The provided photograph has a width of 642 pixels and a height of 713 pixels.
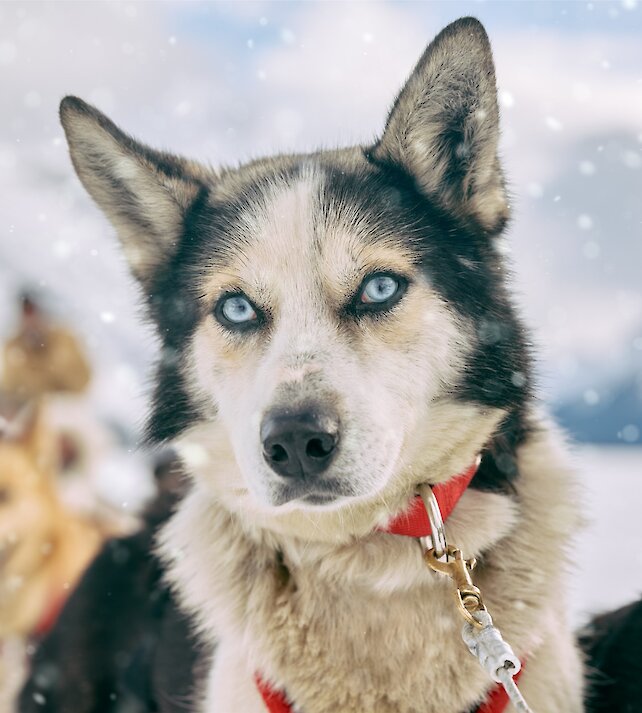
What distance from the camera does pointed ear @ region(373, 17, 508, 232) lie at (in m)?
1.71

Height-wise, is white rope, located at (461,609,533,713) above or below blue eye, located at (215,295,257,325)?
below

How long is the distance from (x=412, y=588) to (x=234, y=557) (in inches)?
18.5

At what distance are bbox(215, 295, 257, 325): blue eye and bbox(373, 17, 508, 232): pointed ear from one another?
0.56 metres

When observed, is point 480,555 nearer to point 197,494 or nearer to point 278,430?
point 278,430

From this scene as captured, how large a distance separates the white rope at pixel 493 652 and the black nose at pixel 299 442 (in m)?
0.45

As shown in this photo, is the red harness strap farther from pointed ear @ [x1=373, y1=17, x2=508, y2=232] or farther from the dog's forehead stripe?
pointed ear @ [x1=373, y1=17, x2=508, y2=232]

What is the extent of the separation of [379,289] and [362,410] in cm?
36

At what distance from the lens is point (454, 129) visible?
1851 millimetres

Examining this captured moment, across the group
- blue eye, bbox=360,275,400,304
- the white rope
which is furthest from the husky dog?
the white rope

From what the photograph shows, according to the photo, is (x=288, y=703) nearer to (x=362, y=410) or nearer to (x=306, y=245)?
(x=362, y=410)

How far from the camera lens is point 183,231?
81.0 inches

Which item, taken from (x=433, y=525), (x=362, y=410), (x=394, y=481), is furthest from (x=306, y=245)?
(x=433, y=525)

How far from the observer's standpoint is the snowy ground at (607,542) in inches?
80.1

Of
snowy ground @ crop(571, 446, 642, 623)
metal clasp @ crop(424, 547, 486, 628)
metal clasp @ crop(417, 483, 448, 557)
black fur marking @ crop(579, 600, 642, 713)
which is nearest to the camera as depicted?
metal clasp @ crop(424, 547, 486, 628)
